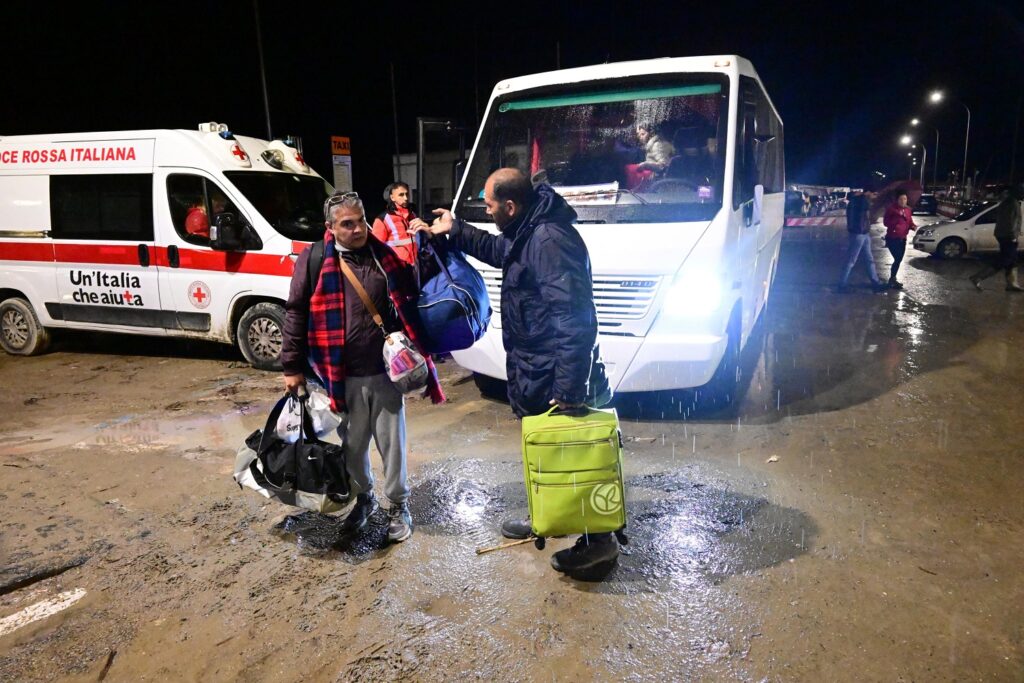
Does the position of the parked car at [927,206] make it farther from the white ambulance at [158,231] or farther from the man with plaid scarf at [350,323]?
the man with plaid scarf at [350,323]

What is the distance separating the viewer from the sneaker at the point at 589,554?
3.26 meters

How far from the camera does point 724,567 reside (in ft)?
11.0

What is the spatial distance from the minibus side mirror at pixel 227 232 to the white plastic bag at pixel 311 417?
12.9 ft

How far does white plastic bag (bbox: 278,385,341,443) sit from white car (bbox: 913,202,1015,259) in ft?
56.1

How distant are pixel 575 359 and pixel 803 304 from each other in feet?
29.1

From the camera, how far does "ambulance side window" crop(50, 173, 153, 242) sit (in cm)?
745

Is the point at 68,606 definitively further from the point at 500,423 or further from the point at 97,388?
the point at 97,388

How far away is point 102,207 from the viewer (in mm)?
7594

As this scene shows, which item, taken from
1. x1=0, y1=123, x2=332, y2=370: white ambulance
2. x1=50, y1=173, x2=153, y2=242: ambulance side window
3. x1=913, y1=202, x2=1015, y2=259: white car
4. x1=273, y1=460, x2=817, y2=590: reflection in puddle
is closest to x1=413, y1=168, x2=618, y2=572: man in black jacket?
x1=273, y1=460, x2=817, y2=590: reflection in puddle

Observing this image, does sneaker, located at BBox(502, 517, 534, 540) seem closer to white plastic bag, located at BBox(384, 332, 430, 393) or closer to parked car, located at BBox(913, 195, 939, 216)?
white plastic bag, located at BBox(384, 332, 430, 393)

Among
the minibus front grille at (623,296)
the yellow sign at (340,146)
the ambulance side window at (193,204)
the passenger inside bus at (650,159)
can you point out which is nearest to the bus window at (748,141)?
the passenger inside bus at (650,159)

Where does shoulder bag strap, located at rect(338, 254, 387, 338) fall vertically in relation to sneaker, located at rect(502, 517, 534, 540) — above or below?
above

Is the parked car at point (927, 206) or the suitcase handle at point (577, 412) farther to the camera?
the parked car at point (927, 206)

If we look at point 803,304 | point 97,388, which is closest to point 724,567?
point 97,388
